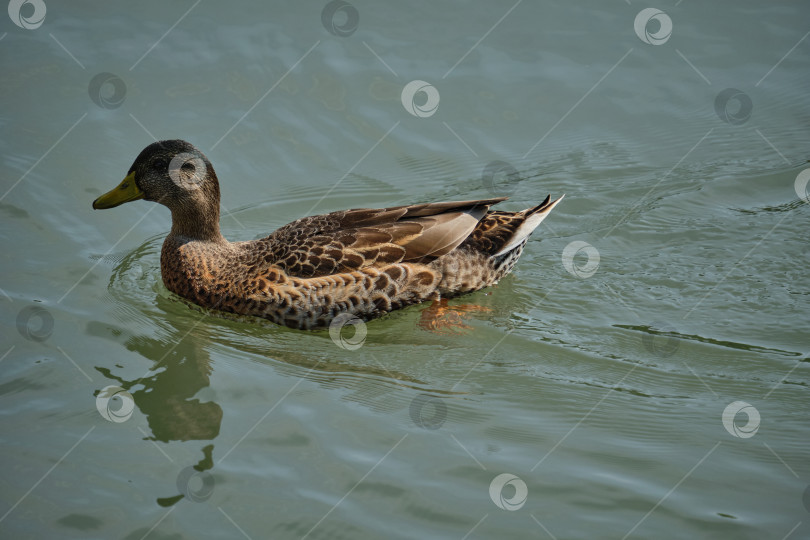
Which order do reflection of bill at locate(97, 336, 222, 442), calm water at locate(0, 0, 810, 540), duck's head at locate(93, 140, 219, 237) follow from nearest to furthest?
calm water at locate(0, 0, 810, 540) < reflection of bill at locate(97, 336, 222, 442) < duck's head at locate(93, 140, 219, 237)

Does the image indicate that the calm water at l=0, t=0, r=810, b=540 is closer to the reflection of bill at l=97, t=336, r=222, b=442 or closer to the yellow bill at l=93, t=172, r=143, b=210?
the reflection of bill at l=97, t=336, r=222, b=442

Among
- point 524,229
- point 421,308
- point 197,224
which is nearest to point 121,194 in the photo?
point 197,224

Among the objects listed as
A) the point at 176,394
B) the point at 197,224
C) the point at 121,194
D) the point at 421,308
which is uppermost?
the point at 421,308

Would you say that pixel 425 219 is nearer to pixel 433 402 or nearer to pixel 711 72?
pixel 433 402

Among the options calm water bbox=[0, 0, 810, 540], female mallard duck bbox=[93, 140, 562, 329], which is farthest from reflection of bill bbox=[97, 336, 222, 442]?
female mallard duck bbox=[93, 140, 562, 329]

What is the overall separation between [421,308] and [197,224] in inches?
79.8

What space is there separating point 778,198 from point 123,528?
6.69m

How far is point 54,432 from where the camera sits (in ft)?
18.7

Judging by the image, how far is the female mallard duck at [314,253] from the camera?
7062 mm

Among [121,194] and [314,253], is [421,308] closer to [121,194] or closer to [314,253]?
[314,253]

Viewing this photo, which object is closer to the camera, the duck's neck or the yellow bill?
the yellow bill

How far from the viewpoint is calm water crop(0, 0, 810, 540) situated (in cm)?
533

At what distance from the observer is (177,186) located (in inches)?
288

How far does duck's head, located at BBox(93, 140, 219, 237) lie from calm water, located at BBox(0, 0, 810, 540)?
72cm
